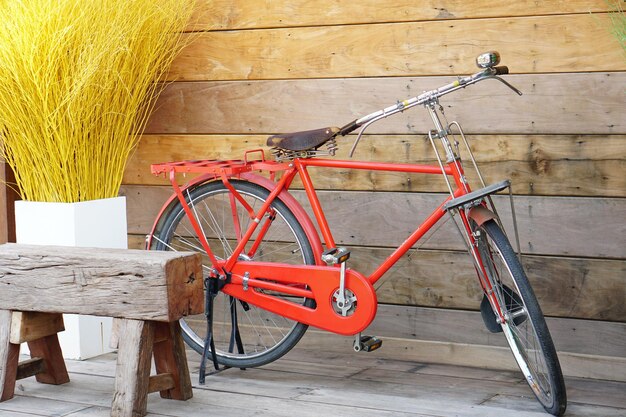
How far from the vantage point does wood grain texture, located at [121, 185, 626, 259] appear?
2.96 metres

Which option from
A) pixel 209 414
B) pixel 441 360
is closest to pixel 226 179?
pixel 209 414

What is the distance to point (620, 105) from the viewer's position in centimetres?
290

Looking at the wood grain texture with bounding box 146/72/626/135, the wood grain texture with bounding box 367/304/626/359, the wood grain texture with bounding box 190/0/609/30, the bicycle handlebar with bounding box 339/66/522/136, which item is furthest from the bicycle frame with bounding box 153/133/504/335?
the wood grain texture with bounding box 190/0/609/30

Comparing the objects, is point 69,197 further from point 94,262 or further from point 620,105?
point 620,105

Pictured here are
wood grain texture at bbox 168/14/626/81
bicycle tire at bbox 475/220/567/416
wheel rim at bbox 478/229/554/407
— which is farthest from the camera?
wood grain texture at bbox 168/14/626/81

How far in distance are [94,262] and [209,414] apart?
1.76ft

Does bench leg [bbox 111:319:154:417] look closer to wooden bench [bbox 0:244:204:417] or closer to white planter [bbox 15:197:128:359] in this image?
wooden bench [bbox 0:244:204:417]

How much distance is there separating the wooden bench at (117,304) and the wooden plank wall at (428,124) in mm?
832

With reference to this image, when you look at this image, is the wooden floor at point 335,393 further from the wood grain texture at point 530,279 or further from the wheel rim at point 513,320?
the wood grain texture at point 530,279

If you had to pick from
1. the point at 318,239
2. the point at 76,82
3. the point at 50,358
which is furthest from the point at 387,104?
the point at 50,358

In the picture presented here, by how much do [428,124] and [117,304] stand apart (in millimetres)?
1203

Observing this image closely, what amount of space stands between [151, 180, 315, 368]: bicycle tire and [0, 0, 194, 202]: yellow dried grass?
35 centimetres

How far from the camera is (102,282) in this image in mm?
2670

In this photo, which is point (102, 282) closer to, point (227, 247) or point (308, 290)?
point (308, 290)
